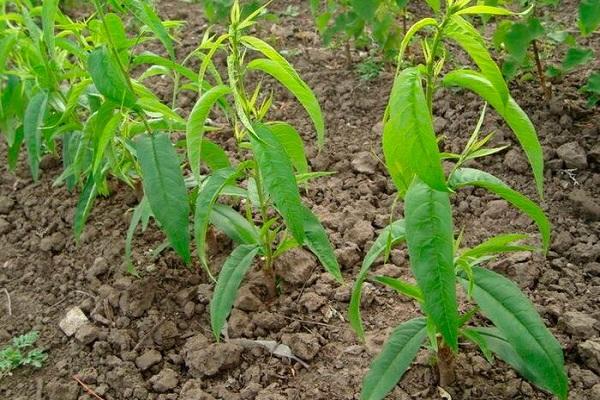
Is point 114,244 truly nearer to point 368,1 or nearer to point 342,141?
point 342,141

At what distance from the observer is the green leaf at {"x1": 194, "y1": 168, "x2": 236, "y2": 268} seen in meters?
1.97

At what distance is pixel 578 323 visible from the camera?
2.10 metres

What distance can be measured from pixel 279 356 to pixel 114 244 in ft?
3.01

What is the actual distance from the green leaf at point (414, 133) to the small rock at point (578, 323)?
967 mm

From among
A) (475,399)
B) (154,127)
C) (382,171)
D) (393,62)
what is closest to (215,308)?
(154,127)

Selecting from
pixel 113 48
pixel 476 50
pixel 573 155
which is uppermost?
pixel 476 50

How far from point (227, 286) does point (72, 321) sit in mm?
745

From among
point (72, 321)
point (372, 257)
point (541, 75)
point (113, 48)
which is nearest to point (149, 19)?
point (113, 48)

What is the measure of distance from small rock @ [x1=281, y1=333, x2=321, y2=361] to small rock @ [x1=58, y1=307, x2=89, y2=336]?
2.54 feet

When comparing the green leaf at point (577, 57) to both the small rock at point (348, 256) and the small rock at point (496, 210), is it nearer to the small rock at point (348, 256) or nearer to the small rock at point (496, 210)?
the small rock at point (496, 210)

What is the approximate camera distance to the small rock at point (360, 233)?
8.42 ft

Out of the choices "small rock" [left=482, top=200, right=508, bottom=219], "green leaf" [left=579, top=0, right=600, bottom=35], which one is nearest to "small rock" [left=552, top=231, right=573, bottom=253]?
"small rock" [left=482, top=200, right=508, bottom=219]

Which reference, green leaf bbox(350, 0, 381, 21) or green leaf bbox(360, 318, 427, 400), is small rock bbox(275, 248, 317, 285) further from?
green leaf bbox(350, 0, 381, 21)

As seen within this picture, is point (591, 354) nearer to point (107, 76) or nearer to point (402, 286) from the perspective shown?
point (402, 286)
